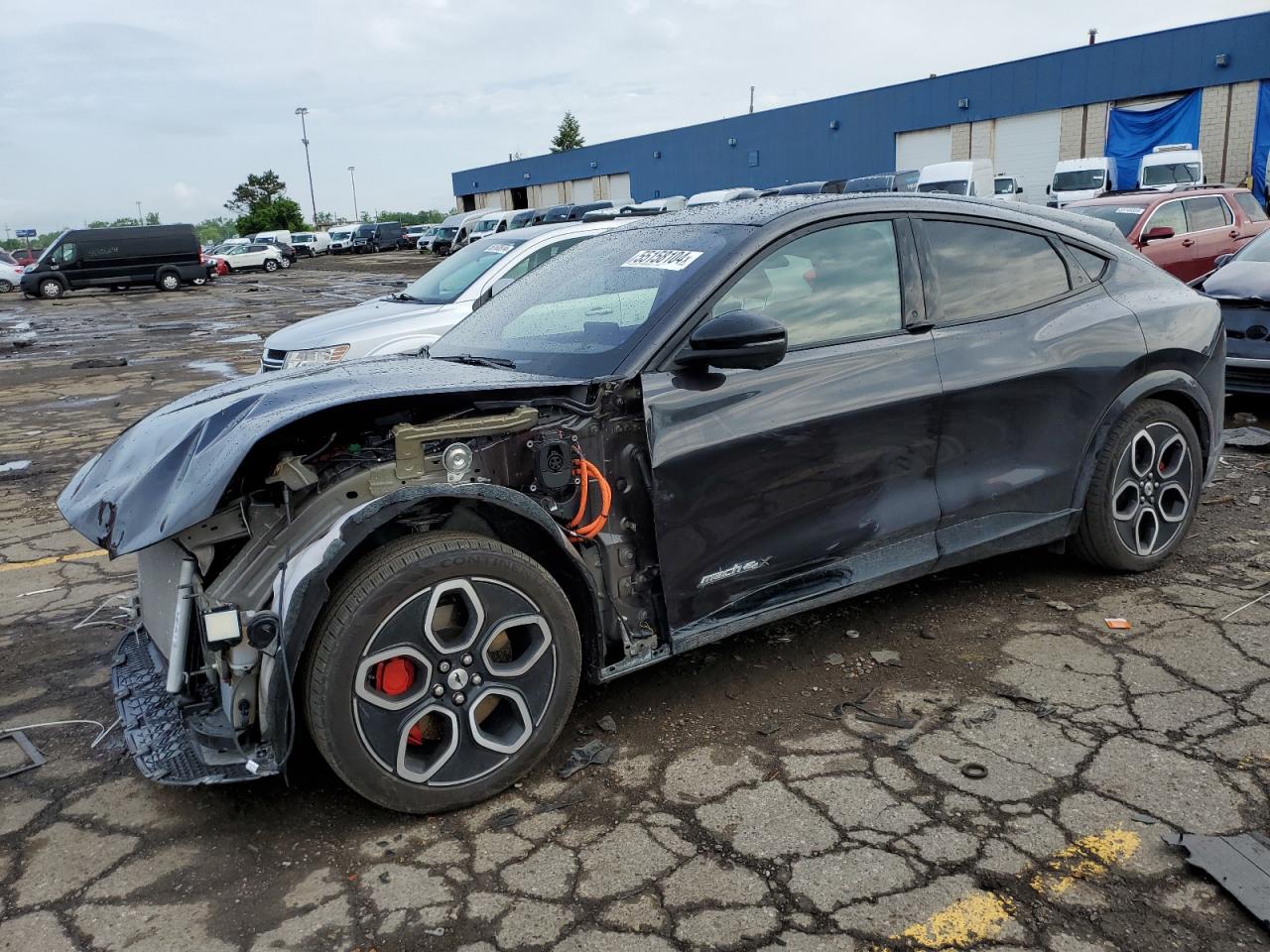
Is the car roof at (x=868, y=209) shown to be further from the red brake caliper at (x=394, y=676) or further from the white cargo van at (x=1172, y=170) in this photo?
the white cargo van at (x=1172, y=170)

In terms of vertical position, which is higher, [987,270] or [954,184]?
[954,184]

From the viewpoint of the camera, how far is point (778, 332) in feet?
10.2

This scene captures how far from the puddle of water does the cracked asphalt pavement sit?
8884mm

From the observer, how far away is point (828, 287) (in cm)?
359

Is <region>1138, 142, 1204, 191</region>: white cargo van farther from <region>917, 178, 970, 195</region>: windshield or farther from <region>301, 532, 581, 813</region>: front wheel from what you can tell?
<region>301, 532, 581, 813</region>: front wheel

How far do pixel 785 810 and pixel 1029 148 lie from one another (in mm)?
36177

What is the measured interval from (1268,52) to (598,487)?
107 feet

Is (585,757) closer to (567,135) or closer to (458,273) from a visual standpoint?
(458,273)

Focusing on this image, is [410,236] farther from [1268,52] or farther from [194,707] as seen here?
[194,707]

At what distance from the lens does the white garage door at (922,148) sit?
3691cm

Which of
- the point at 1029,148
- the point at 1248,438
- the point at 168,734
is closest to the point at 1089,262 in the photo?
the point at 1248,438

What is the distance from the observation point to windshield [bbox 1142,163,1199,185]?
77.9 feet

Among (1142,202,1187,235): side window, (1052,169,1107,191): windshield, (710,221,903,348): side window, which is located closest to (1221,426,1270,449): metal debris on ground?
(710,221,903,348): side window

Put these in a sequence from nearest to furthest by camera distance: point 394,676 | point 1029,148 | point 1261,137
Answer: point 394,676, point 1261,137, point 1029,148
